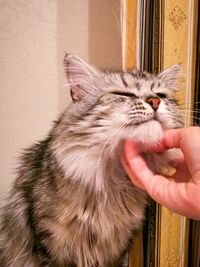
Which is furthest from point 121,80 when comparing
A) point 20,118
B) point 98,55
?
point 20,118

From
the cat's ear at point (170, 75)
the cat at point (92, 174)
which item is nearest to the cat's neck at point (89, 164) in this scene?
the cat at point (92, 174)

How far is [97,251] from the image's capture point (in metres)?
0.97

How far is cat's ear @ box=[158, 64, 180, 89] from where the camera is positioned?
968 millimetres

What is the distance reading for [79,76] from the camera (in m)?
0.93

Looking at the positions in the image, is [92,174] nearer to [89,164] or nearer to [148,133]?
[89,164]

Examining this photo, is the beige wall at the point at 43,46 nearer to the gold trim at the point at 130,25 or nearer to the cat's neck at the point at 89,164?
the gold trim at the point at 130,25

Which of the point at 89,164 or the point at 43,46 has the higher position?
the point at 43,46

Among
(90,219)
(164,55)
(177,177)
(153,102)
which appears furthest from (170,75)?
(90,219)

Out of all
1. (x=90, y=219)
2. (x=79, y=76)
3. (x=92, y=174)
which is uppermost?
(x=79, y=76)

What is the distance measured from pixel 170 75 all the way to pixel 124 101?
25 cm

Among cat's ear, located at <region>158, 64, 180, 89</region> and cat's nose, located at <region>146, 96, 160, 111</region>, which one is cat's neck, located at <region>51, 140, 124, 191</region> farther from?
cat's ear, located at <region>158, 64, 180, 89</region>

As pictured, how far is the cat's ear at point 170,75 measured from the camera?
0.97 metres

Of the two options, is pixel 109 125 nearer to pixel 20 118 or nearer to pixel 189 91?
pixel 189 91

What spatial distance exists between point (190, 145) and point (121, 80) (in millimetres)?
341
